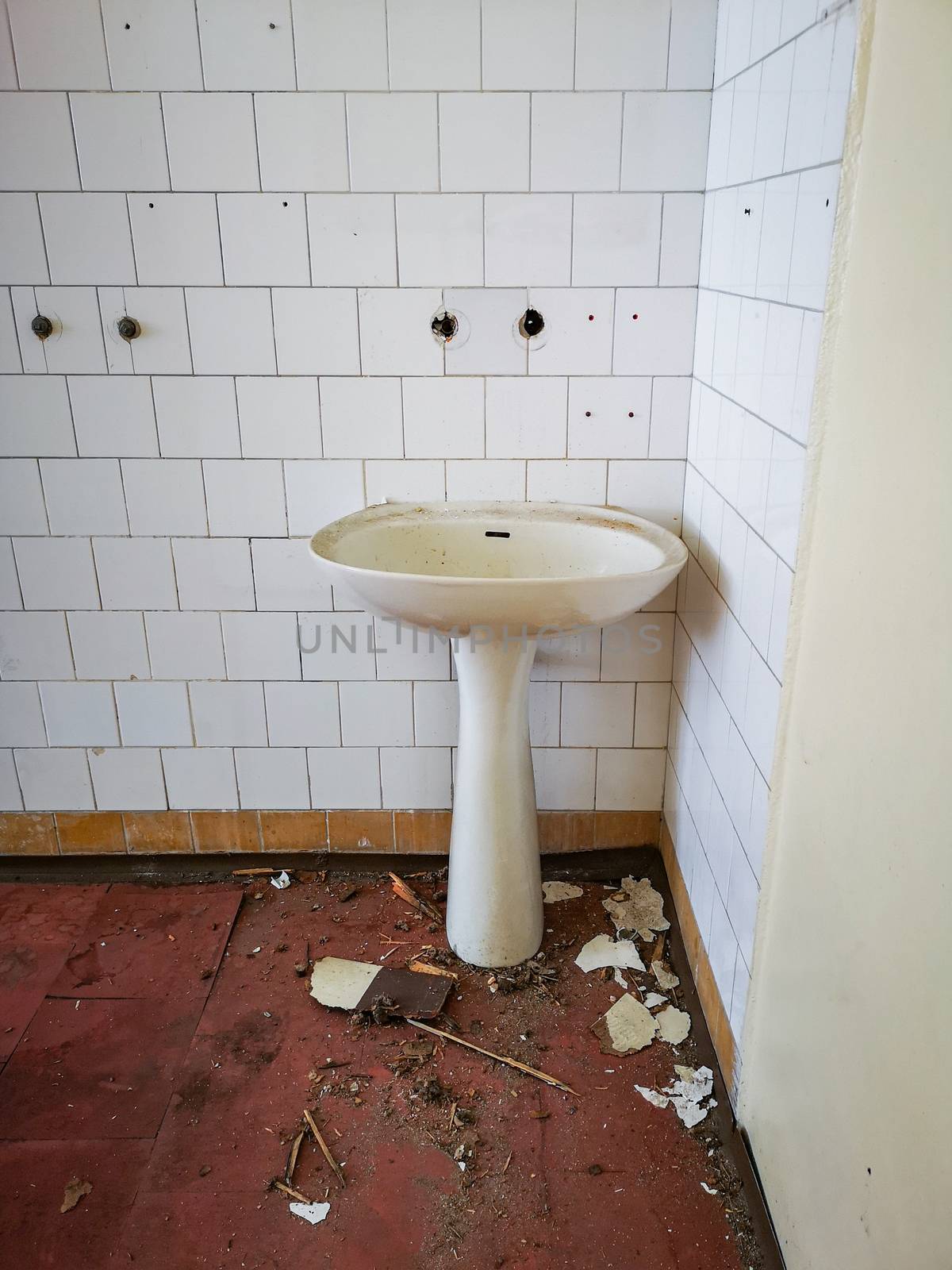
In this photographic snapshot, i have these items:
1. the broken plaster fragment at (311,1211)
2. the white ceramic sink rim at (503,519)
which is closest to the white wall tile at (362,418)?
the white ceramic sink rim at (503,519)

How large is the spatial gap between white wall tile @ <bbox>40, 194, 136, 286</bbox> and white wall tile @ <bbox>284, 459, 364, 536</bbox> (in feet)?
1.77

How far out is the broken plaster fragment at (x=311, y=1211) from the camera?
1.54m

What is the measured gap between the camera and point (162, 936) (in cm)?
222

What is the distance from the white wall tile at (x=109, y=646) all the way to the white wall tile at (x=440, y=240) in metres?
1.04

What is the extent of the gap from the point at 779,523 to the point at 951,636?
0.47 meters

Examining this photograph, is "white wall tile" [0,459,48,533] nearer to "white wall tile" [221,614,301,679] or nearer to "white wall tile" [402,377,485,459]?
"white wall tile" [221,614,301,679]

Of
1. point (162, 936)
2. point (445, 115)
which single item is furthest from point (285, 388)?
point (162, 936)

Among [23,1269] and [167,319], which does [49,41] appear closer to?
[167,319]

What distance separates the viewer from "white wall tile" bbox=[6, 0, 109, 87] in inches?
73.4

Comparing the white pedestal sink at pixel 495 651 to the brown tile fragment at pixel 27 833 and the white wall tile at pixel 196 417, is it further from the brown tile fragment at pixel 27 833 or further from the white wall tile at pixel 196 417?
the brown tile fragment at pixel 27 833

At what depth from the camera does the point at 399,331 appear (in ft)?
6.70

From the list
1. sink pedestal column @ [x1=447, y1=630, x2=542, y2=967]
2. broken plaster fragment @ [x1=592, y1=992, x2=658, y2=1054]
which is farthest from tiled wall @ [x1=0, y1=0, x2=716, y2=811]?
broken plaster fragment @ [x1=592, y1=992, x2=658, y2=1054]

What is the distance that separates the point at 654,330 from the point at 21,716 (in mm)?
1787

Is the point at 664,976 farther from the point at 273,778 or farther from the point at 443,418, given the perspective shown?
the point at 443,418
